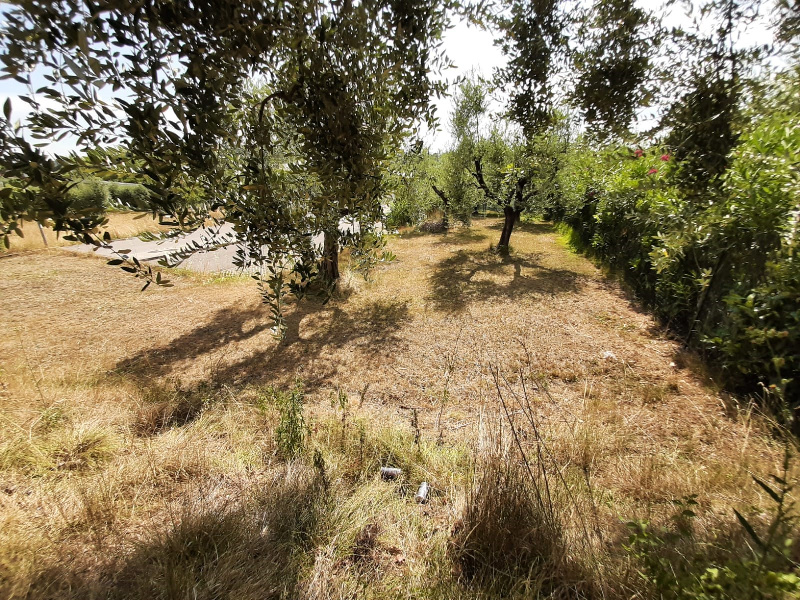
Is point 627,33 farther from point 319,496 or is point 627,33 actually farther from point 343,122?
point 319,496

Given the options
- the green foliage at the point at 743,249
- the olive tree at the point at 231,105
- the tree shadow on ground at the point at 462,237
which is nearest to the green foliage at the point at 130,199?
the olive tree at the point at 231,105

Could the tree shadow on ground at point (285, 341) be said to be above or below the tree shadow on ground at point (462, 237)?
below

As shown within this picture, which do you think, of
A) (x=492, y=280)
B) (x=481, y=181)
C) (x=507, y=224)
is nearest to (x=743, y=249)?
(x=492, y=280)

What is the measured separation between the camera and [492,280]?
10.8 metres

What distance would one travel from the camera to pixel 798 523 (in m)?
1.80

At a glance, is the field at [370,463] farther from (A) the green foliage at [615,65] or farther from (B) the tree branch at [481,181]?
(B) the tree branch at [481,181]

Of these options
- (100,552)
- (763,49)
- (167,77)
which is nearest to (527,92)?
(763,49)

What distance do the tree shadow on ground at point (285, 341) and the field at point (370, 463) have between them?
7 centimetres

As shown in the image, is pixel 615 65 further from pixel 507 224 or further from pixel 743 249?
pixel 507 224

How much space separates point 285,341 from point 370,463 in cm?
492

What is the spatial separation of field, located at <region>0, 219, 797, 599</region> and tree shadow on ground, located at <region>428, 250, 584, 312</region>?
1.77 m

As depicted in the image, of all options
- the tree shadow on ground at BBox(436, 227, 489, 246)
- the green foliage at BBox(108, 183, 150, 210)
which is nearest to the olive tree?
the green foliage at BBox(108, 183, 150, 210)

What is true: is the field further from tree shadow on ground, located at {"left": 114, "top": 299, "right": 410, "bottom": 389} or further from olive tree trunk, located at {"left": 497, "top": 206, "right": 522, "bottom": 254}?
olive tree trunk, located at {"left": 497, "top": 206, "right": 522, "bottom": 254}

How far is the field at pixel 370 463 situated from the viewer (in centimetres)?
192
